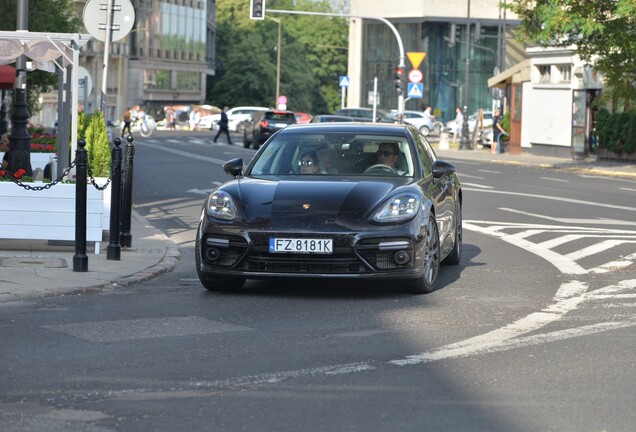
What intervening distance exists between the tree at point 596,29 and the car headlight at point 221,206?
25.8 metres

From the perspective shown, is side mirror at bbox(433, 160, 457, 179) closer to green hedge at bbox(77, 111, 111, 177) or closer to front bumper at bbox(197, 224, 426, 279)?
front bumper at bbox(197, 224, 426, 279)

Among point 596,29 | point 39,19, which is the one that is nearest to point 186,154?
point 39,19

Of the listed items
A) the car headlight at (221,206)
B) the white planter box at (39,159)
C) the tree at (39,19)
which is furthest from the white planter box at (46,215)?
the tree at (39,19)

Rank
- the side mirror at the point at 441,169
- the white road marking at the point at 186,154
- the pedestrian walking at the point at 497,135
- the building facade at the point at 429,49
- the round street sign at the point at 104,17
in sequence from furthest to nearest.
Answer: the building facade at the point at 429,49, the pedestrian walking at the point at 497,135, the white road marking at the point at 186,154, the round street sign at the point at 104,17, the side mirror at the point at 441,169

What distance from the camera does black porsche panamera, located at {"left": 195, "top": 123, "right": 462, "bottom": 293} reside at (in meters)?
11.2

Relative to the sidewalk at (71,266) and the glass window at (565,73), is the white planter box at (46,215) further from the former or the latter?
the glass window at (565,73)

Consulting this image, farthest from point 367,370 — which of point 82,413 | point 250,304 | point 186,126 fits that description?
point 186,126

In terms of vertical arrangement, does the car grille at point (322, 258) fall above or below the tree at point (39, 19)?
below

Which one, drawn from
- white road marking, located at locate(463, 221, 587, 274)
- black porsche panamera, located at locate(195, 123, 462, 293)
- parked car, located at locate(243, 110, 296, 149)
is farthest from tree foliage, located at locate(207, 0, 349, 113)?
black porsche panamera, located at locate(195, 123, 462, 293)

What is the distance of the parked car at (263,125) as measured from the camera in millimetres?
55125

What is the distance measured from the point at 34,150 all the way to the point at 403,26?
8221cm

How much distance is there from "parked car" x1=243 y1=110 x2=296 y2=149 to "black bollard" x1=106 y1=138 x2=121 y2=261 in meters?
40.2

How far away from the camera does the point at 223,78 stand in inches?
4875

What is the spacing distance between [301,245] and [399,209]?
0.88 metres
